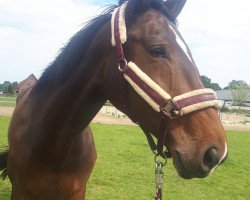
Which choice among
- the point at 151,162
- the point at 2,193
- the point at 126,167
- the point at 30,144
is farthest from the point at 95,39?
the point at 151,162

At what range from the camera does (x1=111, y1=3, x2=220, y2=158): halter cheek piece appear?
1.98 m

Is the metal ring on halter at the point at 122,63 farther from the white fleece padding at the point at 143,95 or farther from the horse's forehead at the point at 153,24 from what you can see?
the horse's forehead at the point at 153,24

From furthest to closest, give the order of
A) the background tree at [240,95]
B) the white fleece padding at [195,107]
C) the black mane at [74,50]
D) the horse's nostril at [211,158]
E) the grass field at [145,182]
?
the background tree at [240,95] < the grass field at [145,182] < the black mane at [74,50] < the white fleece padding at [195,107] < the horse's nostril at [211,158]

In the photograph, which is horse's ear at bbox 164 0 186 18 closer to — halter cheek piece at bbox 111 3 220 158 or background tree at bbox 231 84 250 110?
halter cheek piece at bbox 111 3 220 158

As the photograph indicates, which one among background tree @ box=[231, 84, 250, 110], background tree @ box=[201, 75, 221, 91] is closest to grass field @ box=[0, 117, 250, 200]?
background tree @ box=[201, 75, 221, 91]

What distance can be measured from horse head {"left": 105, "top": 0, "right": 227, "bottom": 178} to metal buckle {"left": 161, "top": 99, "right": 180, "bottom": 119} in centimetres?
2

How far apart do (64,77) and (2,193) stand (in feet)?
14.3

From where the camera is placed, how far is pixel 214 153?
1.85 meters

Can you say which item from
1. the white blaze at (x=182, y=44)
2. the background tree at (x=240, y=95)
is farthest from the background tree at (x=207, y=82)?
the background tree at (x=240, y=95)

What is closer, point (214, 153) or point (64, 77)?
point (214, 153)

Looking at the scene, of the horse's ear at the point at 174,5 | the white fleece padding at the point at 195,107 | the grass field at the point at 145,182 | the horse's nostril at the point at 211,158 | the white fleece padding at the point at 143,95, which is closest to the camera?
the horse's nostril at the point at 211,158

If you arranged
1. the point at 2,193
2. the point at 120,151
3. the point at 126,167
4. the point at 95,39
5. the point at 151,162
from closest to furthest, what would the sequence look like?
the point at 95,39
the point at 2,193
the point at 126,167
the point at 151,162
the point at 120,151

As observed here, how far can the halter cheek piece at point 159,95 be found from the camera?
78.0 inches

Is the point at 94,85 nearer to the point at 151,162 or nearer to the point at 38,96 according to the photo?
the point at 38,96
